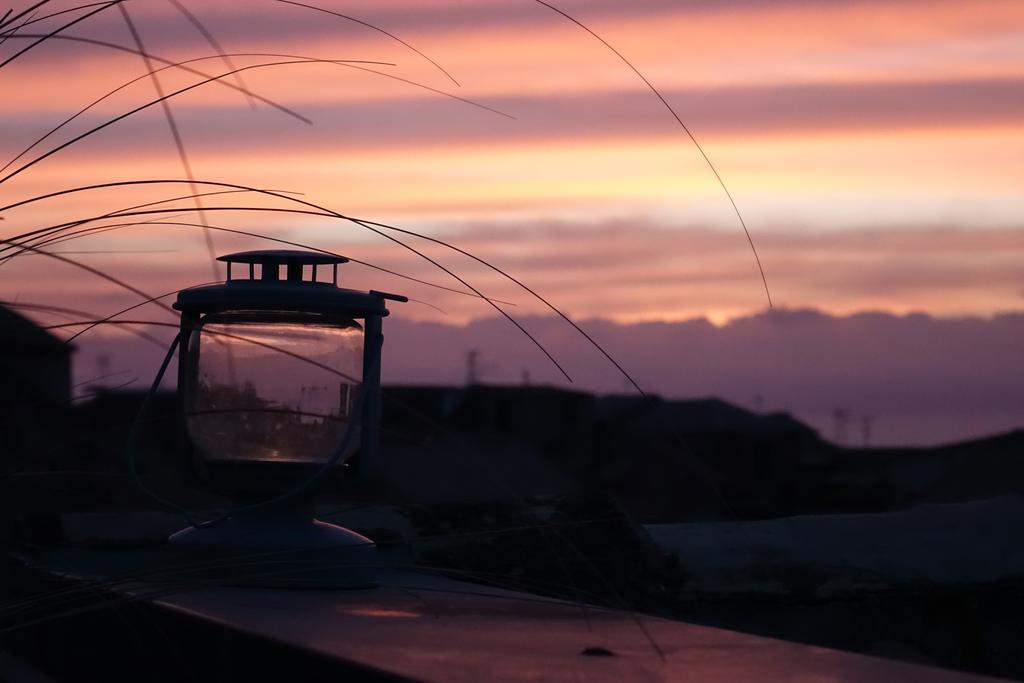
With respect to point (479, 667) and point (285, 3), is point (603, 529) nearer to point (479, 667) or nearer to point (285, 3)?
point (479, 667)

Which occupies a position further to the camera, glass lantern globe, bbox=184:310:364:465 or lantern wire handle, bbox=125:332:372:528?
glass lantern globe, bbox=184:310:364:465

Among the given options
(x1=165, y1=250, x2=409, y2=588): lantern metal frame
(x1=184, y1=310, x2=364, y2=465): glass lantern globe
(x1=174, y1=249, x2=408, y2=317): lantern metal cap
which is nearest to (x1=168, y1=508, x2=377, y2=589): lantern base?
(x1=165, y1=250, x2=409, y2=588): lantern metal frame

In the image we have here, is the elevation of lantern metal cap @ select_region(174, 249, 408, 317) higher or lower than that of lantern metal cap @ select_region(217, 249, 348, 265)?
lower

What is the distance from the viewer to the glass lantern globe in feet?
8.00

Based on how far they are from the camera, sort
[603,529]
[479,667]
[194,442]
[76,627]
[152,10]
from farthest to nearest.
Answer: [603,529], [194,442], [76,627], [152,10], [479,667]

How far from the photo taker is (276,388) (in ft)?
8.04

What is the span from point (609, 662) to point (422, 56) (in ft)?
2.52

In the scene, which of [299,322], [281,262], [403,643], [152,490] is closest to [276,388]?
[299,322]

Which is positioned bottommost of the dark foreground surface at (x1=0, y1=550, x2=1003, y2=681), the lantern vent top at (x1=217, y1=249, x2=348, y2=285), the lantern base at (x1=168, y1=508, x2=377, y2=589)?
the dark foreground surface at (x1=0, y1=550, x2=1003, y2=681)

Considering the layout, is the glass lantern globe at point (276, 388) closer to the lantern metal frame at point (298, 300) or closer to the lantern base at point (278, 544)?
the lantern metal frame at point (298, 300)

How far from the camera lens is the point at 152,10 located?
1.50m

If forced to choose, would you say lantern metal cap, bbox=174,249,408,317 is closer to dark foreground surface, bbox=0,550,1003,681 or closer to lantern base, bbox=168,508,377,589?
lantern base, bbox=168,508,377,589

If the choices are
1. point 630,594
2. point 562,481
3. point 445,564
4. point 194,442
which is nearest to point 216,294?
point 194,442

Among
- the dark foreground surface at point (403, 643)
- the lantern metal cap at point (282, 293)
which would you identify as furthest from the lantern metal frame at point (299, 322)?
the dark foreground surface at point (403, 643)
